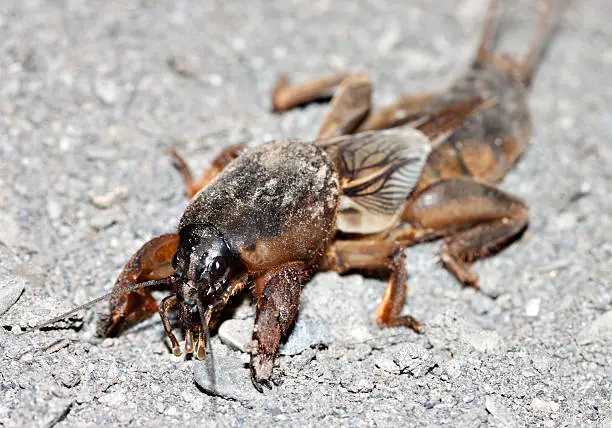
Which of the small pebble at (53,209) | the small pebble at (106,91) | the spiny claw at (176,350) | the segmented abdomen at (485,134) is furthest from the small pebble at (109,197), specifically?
the segmented abdomen at (485,134)

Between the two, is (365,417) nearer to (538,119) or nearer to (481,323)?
(481,323)

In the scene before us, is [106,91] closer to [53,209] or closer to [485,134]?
[53,209]

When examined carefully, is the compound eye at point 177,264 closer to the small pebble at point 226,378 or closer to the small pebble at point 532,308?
the small pebble at point 226,378

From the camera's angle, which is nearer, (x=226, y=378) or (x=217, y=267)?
(x=217, y=267)

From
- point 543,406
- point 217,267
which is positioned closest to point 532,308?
point 543,406

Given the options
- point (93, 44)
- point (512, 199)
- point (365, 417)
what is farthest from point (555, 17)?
point (365, 417)

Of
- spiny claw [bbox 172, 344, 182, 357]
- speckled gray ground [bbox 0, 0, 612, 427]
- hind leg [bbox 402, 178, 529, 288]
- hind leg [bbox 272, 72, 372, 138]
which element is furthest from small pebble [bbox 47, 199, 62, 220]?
hind leg [bbox 402, 178, 529, 288]
